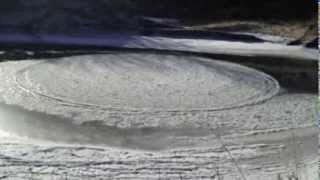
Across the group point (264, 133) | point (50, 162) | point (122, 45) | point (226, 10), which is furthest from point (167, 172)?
point (226, 10)

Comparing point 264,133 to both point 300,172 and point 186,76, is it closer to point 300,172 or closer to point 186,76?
point 300,172

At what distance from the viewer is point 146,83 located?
29.8ft

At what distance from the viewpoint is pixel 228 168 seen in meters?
5.59

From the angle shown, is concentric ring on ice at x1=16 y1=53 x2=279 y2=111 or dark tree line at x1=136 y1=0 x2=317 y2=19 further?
dark tree line at x1=136 y1=0 x2=317 y2=19

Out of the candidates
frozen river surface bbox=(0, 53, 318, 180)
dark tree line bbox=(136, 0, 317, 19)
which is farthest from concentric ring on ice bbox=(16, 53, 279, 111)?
dark tree line bbox=(136, 0, 317, 19)

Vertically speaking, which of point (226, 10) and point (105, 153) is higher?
point (226, 10)

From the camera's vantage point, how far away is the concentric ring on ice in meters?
8.07

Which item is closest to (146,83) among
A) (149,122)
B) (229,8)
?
(149,122)

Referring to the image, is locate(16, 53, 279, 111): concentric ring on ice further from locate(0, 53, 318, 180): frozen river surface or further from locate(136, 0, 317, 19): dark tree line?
locate(136, 0, 317, 19): dark tree line

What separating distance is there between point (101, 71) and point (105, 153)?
385 centimetres

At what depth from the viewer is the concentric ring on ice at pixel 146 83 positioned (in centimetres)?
807

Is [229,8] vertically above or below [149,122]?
above

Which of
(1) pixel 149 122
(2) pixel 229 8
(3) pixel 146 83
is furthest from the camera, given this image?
(2) pixel 229 8

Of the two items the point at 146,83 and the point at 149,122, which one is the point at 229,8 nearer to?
the point at 146,83
